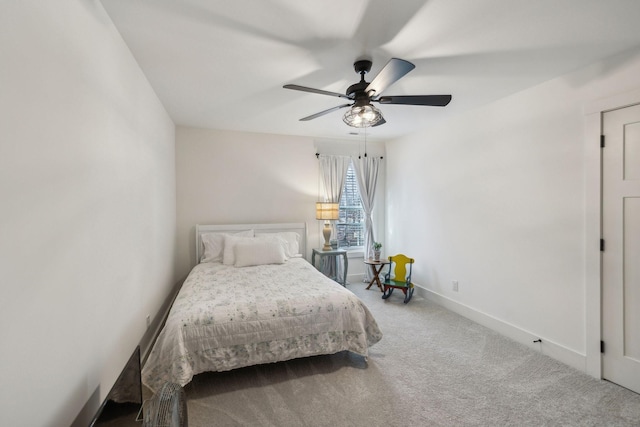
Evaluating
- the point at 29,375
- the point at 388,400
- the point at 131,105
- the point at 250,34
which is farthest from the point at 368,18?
the point at 388,400

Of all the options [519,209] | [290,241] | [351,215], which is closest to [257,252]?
[290,241]

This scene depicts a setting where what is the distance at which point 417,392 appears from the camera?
2.12 metres

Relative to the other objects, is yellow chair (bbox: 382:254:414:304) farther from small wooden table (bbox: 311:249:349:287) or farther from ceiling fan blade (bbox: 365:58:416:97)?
ceiling fan blade (bbox: 365:58:416:97)

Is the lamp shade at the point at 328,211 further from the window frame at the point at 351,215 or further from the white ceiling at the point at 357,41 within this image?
the white ceiling at the point at 357,41

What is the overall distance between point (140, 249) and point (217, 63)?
5.41 ft

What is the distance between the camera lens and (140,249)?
7.75 ft

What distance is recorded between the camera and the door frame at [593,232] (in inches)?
90.5

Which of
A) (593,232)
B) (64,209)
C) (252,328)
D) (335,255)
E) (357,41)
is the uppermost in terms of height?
(357,41)

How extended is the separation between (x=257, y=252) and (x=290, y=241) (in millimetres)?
696

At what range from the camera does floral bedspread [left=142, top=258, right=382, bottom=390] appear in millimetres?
2039

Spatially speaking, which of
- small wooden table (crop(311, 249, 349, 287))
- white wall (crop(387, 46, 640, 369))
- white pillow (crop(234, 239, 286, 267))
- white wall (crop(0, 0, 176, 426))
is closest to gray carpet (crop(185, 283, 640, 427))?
white wall (crop(387, 46, 640, 369))

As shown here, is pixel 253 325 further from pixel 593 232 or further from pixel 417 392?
pixel 593 232

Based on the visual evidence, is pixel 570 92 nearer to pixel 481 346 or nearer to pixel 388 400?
pixel 481 346

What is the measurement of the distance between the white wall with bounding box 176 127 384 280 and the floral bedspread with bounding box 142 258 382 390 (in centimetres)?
168
